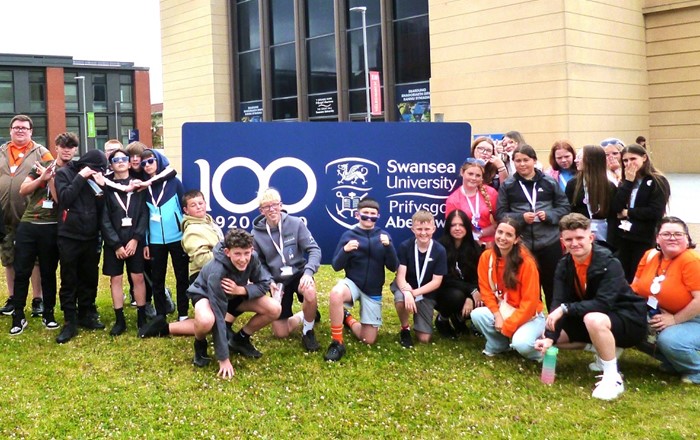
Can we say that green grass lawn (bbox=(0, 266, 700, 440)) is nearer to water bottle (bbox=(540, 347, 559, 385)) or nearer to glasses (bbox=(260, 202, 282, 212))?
water bottle (bbox=(540, 347, 559, 385))

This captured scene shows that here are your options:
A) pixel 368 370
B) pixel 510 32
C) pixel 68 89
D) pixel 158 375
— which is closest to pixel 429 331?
pixel 368 370

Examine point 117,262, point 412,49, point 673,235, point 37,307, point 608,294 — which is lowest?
point 37,307

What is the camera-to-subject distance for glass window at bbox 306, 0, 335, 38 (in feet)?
106

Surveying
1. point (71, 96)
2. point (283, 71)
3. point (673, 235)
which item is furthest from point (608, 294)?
point (71, 96)

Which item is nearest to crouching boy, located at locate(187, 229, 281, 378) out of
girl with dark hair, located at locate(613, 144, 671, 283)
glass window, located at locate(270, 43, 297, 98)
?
girl with dark hair, located at locate(613, 144, 671, 283)

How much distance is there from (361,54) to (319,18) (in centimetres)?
342

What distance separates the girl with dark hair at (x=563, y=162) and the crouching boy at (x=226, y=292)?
3257 mm

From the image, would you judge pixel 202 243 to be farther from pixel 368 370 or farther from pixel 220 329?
pixel 368 370

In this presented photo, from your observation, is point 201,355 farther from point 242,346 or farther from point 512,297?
point 512,297

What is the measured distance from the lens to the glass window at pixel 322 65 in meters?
32.6

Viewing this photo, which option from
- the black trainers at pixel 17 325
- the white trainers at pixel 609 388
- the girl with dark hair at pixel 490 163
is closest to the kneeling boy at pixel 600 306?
the white trainers at pixel 609 388

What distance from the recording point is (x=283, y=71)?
34.8 metres

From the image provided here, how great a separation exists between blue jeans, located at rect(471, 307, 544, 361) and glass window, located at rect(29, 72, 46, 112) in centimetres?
6787

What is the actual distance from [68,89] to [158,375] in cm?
6905
